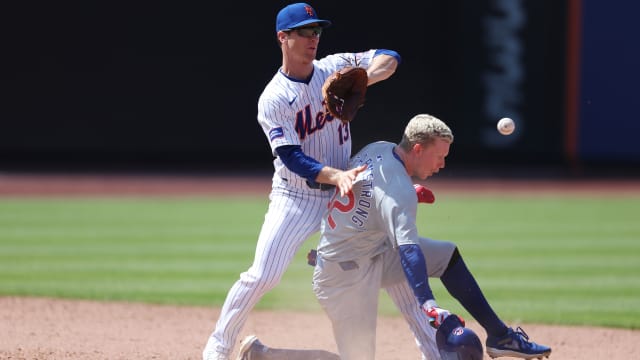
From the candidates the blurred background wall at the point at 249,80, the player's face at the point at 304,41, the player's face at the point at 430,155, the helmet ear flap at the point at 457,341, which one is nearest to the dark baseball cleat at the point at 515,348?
the helmet ear flap at the point at 457,341

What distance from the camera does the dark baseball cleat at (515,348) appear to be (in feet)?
13.8

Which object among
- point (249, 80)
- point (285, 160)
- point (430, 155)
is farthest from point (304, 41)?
point (249, 80)

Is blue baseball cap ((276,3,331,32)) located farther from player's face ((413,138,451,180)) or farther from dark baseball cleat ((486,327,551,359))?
dark baseball cleat ((486,327,551,359))

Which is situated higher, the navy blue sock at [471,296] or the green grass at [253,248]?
the navy blue sock at [471,296]

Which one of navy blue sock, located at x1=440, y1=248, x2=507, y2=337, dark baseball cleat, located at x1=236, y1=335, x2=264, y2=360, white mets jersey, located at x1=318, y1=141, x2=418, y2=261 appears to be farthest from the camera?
dark baseball cleat, located at x1=236, y1=335, x2=264, y2=360

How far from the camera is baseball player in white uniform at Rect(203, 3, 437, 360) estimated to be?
4.55m

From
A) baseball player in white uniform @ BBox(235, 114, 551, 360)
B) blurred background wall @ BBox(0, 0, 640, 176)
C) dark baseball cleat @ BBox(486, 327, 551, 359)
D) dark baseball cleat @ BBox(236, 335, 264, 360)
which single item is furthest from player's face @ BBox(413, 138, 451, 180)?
blurred background wall @ BBox(0, 0, 640, 176)

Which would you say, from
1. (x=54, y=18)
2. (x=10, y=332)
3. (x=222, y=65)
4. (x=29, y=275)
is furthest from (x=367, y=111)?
(x=10, y=332)

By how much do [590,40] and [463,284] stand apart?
13.2m

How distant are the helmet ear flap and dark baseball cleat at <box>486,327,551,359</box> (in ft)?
1.16

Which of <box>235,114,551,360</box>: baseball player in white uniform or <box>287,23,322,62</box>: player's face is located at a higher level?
<box>287,23,322,62</box>: player's face

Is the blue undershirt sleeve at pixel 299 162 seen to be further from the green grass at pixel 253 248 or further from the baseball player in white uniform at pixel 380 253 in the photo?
the green grass at pixel 253 248

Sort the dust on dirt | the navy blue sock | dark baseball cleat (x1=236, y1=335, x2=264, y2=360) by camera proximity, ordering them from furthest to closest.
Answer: the dust on dirt
dark baseball cleat (x1=236, y1=335, x2=264, y2=360)
the navy blue sock

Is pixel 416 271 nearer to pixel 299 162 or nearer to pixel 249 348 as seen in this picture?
pixel 299 162
